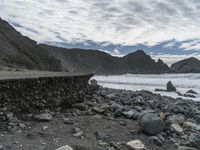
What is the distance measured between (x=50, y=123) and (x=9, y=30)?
5941 cm

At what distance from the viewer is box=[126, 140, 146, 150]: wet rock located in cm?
802

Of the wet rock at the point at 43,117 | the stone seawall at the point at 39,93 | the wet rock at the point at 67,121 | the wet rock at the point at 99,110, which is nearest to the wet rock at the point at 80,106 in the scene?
the stone seawall at the point at 39,93

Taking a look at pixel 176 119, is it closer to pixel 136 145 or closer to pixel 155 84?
pixel 136 145

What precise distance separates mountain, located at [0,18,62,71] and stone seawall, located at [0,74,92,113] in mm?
36506

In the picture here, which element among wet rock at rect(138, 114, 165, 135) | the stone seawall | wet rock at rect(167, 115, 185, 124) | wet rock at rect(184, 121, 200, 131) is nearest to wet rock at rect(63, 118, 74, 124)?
the stone seawall

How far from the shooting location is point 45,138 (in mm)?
7895

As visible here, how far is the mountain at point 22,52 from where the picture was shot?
5012 centimetres

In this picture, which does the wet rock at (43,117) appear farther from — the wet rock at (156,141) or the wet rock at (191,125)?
the wet rock at (191,125)

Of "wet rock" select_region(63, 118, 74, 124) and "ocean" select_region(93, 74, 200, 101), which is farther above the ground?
"wet rock" select_region(63, 118, 74, 124)

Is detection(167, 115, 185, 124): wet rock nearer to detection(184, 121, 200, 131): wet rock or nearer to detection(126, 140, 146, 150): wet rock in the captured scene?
detection(184, 121, 200, 131): wet rock

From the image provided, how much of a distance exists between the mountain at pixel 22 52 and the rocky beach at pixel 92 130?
37867 mm

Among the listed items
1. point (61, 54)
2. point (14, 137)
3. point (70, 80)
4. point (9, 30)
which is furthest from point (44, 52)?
A: point (14, 137)

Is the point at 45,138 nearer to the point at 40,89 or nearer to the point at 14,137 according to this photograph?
the point at 14,137

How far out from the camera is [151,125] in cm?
914
